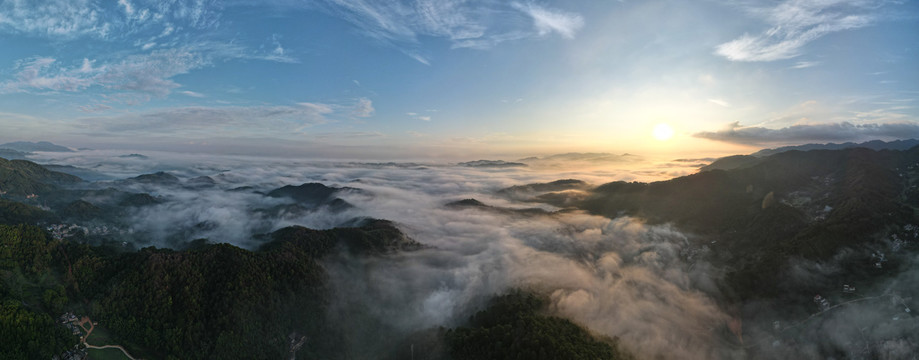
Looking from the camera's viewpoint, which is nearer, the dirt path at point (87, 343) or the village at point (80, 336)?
the village at point (80, 336)

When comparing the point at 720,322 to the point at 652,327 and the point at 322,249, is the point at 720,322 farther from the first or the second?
the point at 322,249

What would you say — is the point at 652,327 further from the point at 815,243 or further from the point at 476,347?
the point at 815,243

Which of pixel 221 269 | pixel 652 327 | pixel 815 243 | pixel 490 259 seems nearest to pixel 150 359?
pixel 221 269

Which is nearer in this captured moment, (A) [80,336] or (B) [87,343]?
(B) [87,343]

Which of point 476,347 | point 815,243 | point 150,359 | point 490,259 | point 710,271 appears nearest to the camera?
point 150,359

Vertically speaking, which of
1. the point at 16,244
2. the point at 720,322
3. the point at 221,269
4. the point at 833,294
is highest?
the point at 16,244

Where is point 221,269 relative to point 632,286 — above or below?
above

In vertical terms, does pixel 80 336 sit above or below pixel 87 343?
above

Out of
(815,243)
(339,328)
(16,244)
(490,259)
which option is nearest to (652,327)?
(490,259)

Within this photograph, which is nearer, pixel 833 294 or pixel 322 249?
pixel 833 294

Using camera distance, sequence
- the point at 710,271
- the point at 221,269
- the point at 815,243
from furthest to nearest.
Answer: the point at 710,271
the point at 815,243
the point at 221,269

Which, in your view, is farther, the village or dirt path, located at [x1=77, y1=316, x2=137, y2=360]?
dirt path, located at [x1=77, y1=316, x2=137, y2=360]
